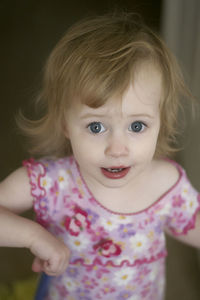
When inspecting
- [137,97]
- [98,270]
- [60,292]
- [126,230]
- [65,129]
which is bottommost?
[60,292]

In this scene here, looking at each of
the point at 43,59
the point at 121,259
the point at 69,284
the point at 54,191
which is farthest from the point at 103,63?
the point at 43,59

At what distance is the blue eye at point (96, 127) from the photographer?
76 centimetres

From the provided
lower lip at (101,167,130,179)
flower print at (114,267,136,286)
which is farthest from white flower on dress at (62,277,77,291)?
lower lip at (101,167,130,179)

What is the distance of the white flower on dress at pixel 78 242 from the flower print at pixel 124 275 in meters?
0.10

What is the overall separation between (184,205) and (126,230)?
0.47 feet

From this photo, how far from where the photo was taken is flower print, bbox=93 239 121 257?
0.89 metres

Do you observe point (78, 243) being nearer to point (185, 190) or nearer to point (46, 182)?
point (46, 182)

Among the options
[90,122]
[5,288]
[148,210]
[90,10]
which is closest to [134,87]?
[90,122]

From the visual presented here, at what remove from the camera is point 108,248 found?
0.89 metres

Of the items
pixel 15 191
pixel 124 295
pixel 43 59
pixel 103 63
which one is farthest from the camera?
pixel 43 59

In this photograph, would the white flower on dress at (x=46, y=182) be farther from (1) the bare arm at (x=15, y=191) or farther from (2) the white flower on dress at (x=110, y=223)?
(2) the white flower on dress at (x=110, y=223)

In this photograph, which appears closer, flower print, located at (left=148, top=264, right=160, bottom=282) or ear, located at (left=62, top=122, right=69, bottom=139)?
ear, located at (left=62, top=122, right=69, bottom=139)

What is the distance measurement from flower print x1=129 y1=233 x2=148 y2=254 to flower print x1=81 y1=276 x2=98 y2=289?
0.12 metres

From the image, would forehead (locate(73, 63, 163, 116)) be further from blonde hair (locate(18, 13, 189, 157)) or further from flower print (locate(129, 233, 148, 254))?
flower print (locate(129, 233, 148, 254))
